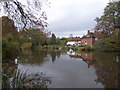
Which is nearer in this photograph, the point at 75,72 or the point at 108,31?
the point at 75,72

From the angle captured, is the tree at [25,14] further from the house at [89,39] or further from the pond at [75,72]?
the house at [89,39]

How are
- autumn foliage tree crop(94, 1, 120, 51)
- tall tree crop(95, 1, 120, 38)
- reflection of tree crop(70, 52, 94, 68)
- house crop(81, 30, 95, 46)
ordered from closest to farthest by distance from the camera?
reflection of tree crop(70, 52, 94, 68) → tall tree crop(95, 1, 120, 38) → autumn foliage tree crop(94, 1, 120, 51) → house crop(81, 30, 95, 46)

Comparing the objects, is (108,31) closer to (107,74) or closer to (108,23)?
(108,23)

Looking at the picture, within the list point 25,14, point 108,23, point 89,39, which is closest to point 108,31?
point 108,23

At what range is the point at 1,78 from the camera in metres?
2.86

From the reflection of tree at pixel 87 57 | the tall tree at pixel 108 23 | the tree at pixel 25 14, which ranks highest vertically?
the tall tree at pixel 108 23

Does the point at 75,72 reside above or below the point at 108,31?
below

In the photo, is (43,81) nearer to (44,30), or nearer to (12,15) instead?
(44,30)

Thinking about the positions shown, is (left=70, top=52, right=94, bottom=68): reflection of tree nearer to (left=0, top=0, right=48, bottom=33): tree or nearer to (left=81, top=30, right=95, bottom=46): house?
(left=0, top=0, right=48, bottom=33): tree

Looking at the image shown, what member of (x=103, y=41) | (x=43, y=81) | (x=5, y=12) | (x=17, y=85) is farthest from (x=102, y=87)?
(x=103, y=41)

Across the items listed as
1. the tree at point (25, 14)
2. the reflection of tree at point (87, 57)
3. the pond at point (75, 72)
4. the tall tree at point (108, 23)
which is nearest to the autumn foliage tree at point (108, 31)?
the tall tree at point (108, 23)

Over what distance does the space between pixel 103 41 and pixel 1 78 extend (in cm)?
1588

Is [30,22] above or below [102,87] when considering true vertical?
above

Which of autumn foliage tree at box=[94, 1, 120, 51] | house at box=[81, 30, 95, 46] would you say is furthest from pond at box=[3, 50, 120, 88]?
house at box=[81, 30, 95, 46]
